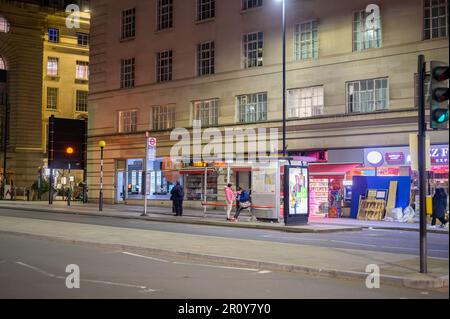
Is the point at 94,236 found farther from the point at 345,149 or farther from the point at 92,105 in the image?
the point at 92,105

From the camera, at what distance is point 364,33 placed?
103ft

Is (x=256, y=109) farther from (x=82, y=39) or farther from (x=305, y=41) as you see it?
(x=82, y=39)

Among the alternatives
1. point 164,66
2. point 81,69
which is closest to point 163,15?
point 164,66

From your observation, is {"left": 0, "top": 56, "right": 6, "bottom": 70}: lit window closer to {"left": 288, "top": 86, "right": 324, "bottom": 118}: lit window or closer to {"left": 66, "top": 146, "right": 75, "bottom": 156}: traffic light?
{"left": 66, "top": 146, "right": 75, "bottom": 156}: traffic light

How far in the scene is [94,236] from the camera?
17.5m

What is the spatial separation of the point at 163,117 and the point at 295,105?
37.0 feet

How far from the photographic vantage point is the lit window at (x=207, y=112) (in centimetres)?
3806

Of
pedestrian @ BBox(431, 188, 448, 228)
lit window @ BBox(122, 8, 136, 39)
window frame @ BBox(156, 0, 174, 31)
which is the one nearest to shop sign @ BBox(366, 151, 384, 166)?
pedestrian @ BBox(431, 188, 448, 228)

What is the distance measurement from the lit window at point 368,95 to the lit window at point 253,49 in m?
6.72

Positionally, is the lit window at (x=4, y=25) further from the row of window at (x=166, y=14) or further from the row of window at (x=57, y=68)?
the row of window at (x=166, y=14)

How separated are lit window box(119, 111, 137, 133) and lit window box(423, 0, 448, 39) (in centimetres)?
2239
